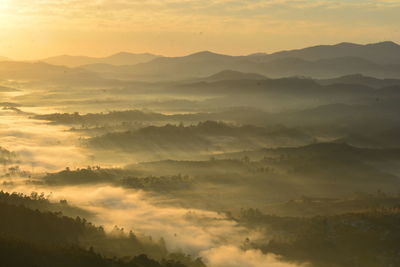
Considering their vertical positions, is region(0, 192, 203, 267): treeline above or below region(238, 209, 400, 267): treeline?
above

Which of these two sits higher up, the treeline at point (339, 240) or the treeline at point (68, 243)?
the treeline at point (68, 243)

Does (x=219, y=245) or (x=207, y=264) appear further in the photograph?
(x=219, y=245)

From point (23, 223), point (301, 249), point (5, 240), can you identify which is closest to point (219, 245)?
point (301, 249)

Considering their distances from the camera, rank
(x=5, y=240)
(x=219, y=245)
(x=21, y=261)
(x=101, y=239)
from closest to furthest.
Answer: (x=21, y=261)
(x=5, y=240)
(x=101, y=239)
(x=219, y=245)

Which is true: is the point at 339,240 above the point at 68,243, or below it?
below

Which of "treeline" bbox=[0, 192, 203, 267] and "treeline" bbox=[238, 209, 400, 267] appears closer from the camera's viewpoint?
"treeline" bbox=[0, 192, 203, 267]

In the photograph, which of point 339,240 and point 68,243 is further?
point 339,240

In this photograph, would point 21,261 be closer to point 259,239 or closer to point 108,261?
point 108,261

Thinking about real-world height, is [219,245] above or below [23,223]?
below
